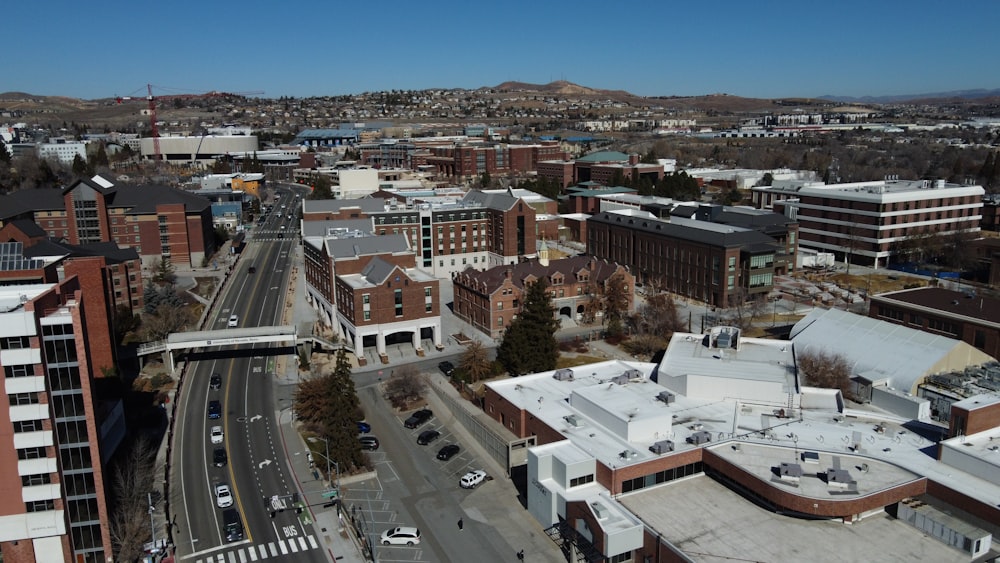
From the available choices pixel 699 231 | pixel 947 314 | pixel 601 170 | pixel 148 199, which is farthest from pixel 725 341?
pixel 601 170

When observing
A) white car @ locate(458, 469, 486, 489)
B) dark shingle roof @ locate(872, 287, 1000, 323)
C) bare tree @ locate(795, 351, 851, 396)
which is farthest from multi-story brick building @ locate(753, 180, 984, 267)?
white car @ locate(458, 469, 486, 489)

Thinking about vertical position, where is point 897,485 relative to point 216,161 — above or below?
below

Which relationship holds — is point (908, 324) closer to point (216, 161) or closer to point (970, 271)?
point (970, 271)

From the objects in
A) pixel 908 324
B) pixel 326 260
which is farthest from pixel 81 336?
pixel 908 324

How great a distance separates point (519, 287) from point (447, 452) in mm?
26923

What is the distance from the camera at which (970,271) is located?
88.6m

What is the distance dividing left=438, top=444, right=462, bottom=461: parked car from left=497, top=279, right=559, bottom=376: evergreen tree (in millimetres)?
10340

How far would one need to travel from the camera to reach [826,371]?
4972 centimetres

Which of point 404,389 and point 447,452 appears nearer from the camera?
point 447,452

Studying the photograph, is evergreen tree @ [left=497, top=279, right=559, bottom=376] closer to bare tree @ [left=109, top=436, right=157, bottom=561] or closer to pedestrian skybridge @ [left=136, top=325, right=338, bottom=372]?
pedestrian skybridge @ [left=136, top=325, right=338, bottom=372]

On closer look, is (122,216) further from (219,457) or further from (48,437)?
(48,437)

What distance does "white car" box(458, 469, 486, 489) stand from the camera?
1611 inches

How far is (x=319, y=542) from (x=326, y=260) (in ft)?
120

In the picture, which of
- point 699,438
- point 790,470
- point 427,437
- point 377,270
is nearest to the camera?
point 790,470
